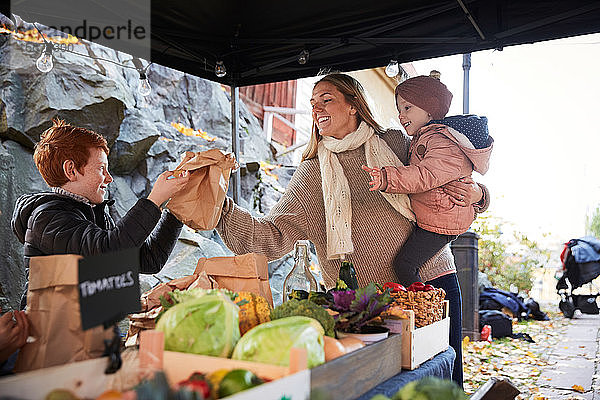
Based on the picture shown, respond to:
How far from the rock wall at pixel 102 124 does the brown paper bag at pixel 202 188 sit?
5.58ft

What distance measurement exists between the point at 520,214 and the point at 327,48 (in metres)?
6.40

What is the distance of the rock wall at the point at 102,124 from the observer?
433 cm

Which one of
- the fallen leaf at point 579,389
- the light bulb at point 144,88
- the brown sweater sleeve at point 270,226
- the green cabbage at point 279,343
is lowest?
the fallen leaf at point 579,389

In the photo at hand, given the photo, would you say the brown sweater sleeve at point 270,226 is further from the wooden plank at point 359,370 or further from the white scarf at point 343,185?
the wooden plank at point 359,370

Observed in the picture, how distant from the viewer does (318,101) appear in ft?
10.3

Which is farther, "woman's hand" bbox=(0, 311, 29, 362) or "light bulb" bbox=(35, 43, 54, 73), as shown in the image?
"light bulb" bbox=(35, 43, 54, 73)

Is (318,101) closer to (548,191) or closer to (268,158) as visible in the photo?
(268,158)

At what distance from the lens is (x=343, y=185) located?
3029 millimetres

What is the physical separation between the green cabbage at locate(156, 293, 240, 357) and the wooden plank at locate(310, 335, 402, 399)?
0.21m

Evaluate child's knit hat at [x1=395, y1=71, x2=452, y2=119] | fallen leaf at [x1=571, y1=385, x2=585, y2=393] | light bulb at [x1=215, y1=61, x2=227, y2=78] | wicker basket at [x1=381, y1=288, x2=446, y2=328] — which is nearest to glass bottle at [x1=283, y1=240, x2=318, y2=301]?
wicker basket at [x1=381, y1=288, x2=446, y2=328]

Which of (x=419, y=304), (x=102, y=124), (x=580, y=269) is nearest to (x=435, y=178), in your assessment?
(x=419, y=304)

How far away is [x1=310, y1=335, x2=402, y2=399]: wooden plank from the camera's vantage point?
107cm

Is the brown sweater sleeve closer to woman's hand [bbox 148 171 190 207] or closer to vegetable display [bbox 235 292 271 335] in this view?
woman's hand [bbox 148 171 190 207]

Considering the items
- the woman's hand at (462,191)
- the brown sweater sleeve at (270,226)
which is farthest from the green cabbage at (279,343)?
the woman's hand at (462,191)
